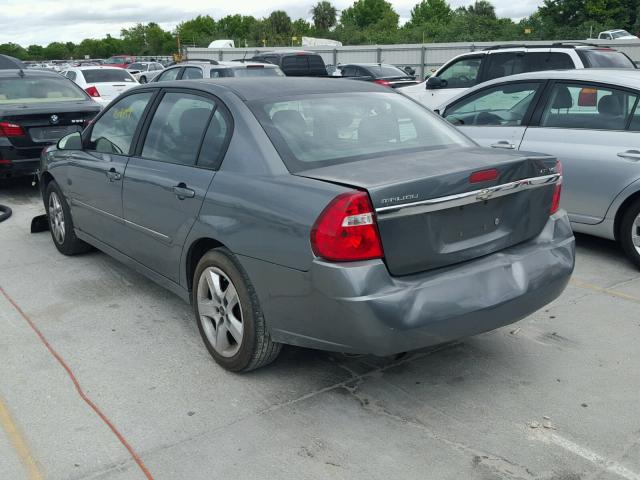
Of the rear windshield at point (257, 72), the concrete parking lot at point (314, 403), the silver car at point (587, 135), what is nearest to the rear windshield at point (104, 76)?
the rear windshield at point (257, 72)

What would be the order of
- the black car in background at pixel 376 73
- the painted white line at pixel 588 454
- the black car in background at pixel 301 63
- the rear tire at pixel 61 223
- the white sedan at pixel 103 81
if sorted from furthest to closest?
1. the black car in background at pixel 376 73
2. the black car in background at pixel 301 63
3. the white sedan at pixel 103 81
4. the rear tire at pixel 61 223
5. the painted white line at pixel 588 454

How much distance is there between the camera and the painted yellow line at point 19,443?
2926 mm

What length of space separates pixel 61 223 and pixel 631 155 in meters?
4.85

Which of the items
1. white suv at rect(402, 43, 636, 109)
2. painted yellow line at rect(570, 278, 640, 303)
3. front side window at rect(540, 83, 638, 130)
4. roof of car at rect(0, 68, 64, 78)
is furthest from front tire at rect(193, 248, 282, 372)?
white suv at rect(402, 43, 636, 109)

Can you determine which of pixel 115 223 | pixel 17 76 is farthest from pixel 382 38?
pixel 115 223

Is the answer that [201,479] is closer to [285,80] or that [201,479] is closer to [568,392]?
[568,392]

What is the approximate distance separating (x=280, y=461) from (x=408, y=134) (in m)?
2.05

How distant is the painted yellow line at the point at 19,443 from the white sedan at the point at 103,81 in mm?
14018

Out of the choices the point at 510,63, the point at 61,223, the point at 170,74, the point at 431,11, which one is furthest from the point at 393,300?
the point at 431,11

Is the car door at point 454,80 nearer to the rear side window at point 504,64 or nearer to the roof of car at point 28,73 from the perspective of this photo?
the rear side window at point 504,64

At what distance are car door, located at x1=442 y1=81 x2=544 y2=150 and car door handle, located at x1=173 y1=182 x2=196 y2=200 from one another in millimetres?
Result: 3343

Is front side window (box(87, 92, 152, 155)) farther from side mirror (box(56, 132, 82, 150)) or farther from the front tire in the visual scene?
the front tire

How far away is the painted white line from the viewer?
2.84 meters

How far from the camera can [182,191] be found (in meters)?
3.95
